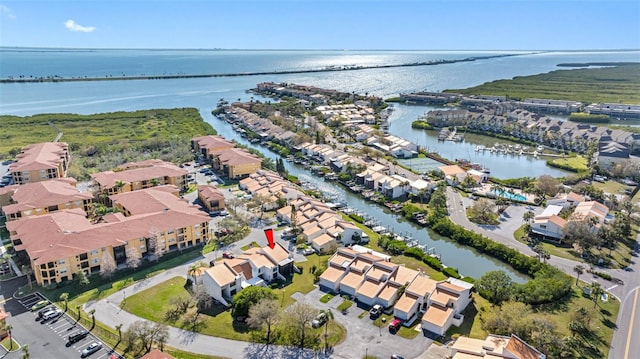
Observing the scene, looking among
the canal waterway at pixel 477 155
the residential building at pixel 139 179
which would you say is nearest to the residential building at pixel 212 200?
the residential building at pixel 139 179

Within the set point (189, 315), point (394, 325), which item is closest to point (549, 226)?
point (394, 325)

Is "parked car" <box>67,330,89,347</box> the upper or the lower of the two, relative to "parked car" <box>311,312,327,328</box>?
lower

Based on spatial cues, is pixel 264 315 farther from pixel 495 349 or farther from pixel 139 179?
pixel 139 179

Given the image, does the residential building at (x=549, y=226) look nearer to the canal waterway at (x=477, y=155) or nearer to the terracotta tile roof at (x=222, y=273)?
the canal waterway at (x=477, y=155)

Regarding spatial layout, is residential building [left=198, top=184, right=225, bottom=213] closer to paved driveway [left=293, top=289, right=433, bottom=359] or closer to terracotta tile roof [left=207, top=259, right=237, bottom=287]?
terracotta tile roof [left=207, top=259, right=237, bottom=287]

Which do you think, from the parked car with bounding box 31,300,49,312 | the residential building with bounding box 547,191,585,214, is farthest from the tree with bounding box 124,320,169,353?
the residential building with bounding box 547,191,585,214

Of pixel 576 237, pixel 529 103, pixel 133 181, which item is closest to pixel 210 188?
pixel 133 181
